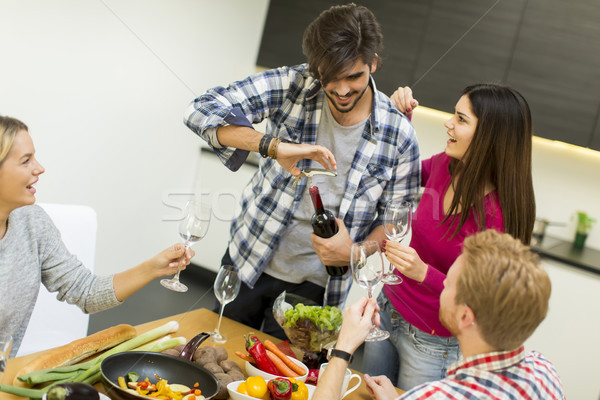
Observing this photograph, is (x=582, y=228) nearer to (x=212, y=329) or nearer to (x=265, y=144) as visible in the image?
(x=265, y=144)

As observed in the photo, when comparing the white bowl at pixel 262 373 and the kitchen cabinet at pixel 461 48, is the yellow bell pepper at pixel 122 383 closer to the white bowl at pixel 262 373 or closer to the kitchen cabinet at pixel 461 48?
the white bowl at pixel 262 373

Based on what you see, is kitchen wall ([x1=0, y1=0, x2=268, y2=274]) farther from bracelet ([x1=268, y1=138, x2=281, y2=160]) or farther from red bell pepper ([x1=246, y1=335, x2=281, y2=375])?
red bell pepper ([x1=246, y1=335, x2=281, y2=375])

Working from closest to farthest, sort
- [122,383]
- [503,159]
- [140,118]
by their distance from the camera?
[122,383] → [503,159] → [140,118]

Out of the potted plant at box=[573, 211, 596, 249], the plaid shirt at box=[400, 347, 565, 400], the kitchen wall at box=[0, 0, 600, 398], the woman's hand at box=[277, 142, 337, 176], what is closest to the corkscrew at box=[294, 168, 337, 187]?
the woman's hand at box=[277, 142, 337, 176]

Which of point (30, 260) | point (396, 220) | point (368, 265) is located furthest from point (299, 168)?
point (30, 260)

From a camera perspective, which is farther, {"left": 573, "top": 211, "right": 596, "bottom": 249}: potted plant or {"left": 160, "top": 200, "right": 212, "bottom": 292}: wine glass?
{"left": 573, "top": 211, "right": 596, "bottom": 249}: potted plant

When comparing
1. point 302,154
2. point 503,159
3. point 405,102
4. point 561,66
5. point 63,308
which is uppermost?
point 561,66

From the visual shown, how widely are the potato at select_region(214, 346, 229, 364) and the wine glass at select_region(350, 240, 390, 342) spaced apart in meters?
0.37

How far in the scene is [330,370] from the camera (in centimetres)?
126

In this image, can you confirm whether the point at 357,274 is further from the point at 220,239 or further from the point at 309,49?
the point at 220,239

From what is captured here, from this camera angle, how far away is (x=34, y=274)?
5.32 ft

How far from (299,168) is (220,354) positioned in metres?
0.67

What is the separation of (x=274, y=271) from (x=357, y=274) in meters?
0.54

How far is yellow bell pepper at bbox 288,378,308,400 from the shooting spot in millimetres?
1352
